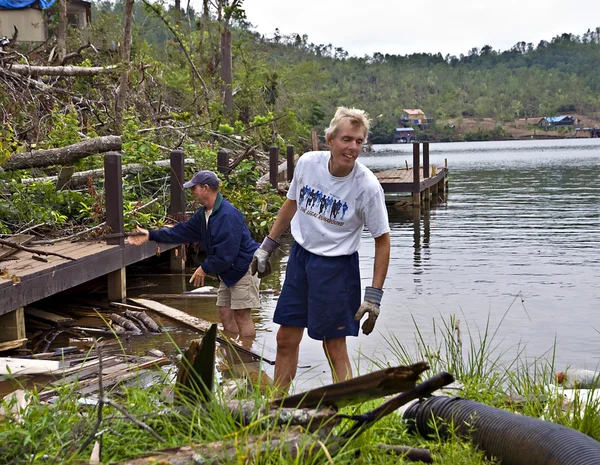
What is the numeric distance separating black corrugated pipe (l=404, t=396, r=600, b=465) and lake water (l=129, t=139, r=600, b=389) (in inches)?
27.5

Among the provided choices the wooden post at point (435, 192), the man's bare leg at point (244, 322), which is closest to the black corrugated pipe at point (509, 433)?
the man's bare leg at point (244, 322)

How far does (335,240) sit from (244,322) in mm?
3356

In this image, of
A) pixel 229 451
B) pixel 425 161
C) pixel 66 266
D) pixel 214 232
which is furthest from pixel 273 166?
pixel 229 451

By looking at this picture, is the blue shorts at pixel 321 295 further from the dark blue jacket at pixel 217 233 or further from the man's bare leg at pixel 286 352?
the dark blue jacket at pixel 217 233

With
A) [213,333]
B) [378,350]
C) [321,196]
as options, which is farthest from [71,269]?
[213,333]

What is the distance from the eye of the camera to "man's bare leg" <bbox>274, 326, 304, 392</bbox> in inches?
212

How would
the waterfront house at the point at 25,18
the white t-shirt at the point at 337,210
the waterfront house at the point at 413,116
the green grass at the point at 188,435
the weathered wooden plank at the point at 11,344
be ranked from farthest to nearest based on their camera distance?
the waterfront house at the point at 413,116, the waterfront house at the point at 25,18, the weathered wooden plank at the point at 11,344, the white t-shirt at the point at 337,210, the green grass at the point at 188,435

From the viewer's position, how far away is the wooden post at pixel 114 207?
405 inches

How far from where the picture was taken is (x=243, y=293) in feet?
26.0

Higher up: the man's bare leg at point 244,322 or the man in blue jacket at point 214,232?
the man in blue jacket at point 214,232

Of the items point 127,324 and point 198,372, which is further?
point 127,324

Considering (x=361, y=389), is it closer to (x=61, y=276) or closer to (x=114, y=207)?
(x=61, y=276)

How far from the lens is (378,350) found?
9406 mm

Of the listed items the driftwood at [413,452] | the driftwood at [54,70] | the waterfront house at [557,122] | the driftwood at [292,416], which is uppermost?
the waterfront house at [557,122]
